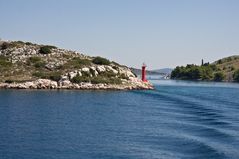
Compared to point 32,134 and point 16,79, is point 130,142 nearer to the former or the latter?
point 32,134

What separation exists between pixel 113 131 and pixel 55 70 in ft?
293

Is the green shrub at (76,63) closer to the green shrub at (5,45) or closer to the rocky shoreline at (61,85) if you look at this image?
the rocky shoreline at (61,85)

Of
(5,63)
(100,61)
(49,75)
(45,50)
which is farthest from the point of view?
(100,61)

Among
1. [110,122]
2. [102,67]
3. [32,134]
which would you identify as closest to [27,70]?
[102,67]

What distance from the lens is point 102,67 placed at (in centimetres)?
15700

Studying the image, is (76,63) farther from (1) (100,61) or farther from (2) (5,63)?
(2) (5,63)

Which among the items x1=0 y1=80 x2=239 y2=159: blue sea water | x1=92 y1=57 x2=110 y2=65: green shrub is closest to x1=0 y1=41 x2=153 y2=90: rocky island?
x1=92 y1=57 x2=110 y2=65: green shrub

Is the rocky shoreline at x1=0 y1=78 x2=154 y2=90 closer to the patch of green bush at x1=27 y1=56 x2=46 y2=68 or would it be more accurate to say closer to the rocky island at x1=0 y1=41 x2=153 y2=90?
the rocky island at x1=0 y1=41 x2=153 y2=90

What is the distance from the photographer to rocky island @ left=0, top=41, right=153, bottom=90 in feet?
458

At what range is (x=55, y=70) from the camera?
14900 cm

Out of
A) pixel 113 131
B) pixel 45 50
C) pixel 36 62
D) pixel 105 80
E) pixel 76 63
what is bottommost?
pixel 113 131

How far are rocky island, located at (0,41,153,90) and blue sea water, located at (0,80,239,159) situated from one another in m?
40.3

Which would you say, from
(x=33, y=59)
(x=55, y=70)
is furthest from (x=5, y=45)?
(x=55, y=70)

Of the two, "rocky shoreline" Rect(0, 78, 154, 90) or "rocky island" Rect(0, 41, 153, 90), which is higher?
"rocky island" Rect(0, 41, 153, 90)
